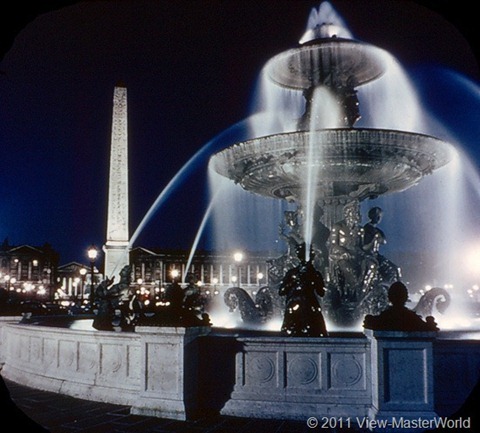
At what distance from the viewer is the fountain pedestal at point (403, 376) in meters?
6.65

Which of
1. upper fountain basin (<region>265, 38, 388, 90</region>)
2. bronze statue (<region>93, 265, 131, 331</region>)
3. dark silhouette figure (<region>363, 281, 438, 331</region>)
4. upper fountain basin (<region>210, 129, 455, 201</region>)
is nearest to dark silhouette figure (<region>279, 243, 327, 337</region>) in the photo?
dark silhouette figure (<region>363, 281, 438, 331</region>)

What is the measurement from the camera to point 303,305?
912cm

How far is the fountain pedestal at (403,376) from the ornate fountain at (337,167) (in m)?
5.56

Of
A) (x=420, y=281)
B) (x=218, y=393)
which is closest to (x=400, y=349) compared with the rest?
(x=218, y=393)

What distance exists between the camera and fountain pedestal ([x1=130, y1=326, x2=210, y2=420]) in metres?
7.38

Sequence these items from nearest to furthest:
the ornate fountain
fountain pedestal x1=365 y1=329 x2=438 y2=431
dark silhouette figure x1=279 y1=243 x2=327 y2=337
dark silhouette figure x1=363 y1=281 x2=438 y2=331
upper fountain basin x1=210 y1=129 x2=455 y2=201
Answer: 1. fountain pedestal x1=365 y1=329 x2=438 y2=431
2. dark silhouette figure x1=363 y1=281 x2=438 y2=331
3. dark silhouette figure x1=279 y1=243 x2=327 y2=337
4. upper fountain basin x1=210 y1=129 x2=455 y2=201
5. the ornate fountain

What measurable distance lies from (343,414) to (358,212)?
7.10 meters

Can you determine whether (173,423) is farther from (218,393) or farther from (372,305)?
(372,305)

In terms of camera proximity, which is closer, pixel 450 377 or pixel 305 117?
pixel 450 377

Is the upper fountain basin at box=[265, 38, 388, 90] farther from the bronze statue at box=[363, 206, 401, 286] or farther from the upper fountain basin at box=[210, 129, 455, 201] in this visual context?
the bronze statue at box=[363, 206, 401, 286]

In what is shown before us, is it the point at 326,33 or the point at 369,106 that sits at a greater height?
the point at 326,33

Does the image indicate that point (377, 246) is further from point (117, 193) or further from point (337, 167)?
point (117, 193)

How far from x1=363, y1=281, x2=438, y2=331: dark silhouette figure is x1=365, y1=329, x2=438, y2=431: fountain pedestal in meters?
0.10

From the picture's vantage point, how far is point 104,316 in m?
11.6
